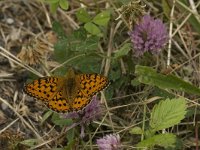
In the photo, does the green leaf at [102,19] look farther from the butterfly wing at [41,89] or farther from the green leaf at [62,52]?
the butterfly wing at [41,89]

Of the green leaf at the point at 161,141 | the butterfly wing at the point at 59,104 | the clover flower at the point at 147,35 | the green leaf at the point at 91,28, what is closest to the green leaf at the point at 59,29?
the green leaf at the point at 91,28

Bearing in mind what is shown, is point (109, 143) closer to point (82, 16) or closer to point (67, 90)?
point (67, 90)

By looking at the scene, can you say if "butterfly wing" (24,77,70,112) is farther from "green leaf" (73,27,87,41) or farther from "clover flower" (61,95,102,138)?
"green leaf" (73,27,87,41)

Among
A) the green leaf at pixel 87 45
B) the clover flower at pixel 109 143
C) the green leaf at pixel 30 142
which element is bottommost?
the green leaf at pixel 30 142

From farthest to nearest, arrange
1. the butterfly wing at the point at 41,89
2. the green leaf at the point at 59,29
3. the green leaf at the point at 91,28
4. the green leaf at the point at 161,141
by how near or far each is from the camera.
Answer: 1. the green leaf at the point at 59,29
2. the green leaf at the point at 91,28
3. the butterfly wing at the point at 41,89
4. the green leaf at the point at 161,141

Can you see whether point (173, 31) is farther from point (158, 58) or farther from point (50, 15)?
point (50, 15)

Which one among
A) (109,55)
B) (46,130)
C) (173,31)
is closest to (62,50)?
(109,55)

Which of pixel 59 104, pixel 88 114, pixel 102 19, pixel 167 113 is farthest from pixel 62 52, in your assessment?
pixel 167 113
